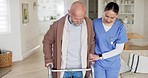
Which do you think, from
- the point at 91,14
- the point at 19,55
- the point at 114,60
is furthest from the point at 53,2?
the point at 114,60

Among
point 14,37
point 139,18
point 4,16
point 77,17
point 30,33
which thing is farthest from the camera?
point 139,18

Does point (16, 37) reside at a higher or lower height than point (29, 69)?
higher

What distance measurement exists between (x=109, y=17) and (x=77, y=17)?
0.46 m

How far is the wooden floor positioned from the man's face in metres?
3.19

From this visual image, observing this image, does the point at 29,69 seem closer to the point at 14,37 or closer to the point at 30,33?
the point at 14,37

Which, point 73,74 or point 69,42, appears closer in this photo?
point 69,42

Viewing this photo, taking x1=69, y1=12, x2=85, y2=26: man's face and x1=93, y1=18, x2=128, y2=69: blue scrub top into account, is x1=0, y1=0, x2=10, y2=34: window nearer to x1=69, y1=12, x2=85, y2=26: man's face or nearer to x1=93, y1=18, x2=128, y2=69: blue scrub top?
x1=93, y1=18, x2=128, y2=69: blue scrub top

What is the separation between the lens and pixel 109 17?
7.62 feet

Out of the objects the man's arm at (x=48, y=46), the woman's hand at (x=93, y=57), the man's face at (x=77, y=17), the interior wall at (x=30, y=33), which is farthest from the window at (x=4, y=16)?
the man's face at (x=77, y=17)

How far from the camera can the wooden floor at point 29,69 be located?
16.8 ft

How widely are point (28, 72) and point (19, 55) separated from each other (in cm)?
123

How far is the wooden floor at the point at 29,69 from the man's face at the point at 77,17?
3.19 m

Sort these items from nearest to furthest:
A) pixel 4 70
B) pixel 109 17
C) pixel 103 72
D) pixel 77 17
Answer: pixel 77 17 < pixel 109 17 < pixel 103 72 < pixel 4 70

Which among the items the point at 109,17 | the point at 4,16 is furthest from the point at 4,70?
the point at 109,17
